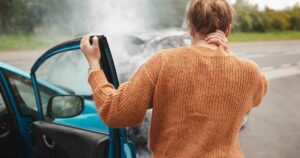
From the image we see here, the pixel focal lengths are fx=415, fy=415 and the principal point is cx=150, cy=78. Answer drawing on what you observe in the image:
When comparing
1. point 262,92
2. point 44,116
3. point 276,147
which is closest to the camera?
point 262,92

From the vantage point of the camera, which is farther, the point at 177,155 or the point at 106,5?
the point at 106,5

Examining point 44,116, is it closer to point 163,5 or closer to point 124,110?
point 124,110

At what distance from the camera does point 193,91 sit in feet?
4.89

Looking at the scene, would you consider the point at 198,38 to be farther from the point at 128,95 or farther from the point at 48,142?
the point at 48,142

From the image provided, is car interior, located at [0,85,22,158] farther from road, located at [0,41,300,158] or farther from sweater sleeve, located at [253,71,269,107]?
road, located at [0,41,300,158]

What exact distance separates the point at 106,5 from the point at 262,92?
6.43 metres

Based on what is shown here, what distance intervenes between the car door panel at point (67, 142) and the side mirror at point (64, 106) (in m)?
0.11

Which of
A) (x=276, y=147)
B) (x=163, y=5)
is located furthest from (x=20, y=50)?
(x=276, y=147)

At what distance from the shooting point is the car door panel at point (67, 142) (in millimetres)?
1892

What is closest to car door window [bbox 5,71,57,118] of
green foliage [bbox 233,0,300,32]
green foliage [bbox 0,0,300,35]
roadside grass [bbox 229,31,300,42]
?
green foliage [bbox 0,0,300,35]

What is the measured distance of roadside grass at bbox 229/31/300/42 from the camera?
84.7ft

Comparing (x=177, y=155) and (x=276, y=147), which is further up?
(x=177, y=155)

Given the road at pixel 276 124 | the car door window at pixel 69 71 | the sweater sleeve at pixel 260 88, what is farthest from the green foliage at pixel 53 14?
the sweater sleeve at pixel 260 88

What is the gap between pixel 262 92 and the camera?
1.66 m
